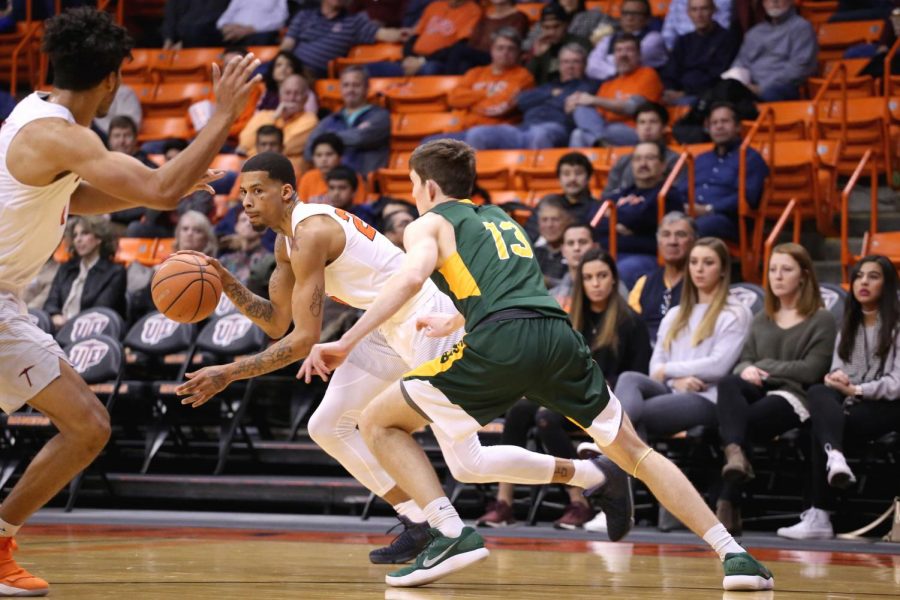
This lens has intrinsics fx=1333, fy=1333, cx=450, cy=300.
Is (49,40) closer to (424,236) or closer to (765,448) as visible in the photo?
(424,236)

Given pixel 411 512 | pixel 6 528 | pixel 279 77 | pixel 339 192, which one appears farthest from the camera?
pixel 279 77

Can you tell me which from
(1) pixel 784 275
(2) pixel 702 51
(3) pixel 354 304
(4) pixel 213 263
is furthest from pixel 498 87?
(4) pixel 213 263

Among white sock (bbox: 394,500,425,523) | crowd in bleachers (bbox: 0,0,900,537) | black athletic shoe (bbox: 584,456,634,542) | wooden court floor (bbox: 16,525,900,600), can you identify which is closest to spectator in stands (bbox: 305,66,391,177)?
crowd in bleachers (bbox: 0,0,900,537)

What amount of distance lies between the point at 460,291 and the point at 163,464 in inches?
207

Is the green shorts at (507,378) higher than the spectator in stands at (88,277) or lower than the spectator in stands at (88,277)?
higher

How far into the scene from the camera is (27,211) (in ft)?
14.6

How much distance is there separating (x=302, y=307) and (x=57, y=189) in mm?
1093

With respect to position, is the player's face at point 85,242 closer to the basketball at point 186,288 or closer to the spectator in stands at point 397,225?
the spectator in stands at point 397,225

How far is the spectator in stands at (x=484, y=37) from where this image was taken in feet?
41.2

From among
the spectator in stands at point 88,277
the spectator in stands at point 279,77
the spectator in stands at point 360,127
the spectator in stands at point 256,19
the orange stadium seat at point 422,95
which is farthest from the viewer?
the spectator in stands at point 256,19

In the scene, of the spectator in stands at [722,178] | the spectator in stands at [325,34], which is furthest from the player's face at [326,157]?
the spectator in stands at [722,178]

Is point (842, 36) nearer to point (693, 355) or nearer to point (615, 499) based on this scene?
point (693, 355)

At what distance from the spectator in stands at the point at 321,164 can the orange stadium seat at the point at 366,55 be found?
2500mm

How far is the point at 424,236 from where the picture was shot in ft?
15.5
